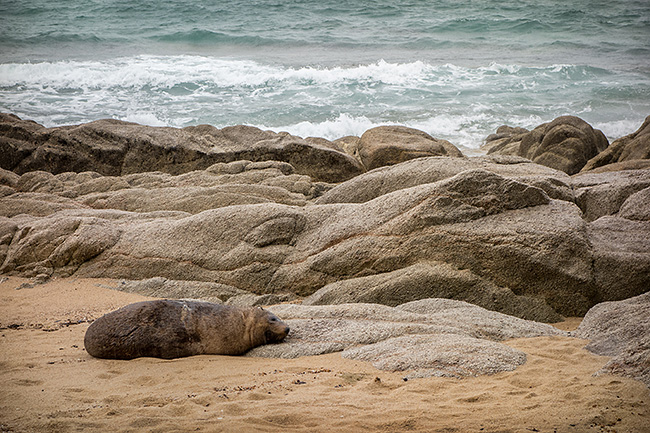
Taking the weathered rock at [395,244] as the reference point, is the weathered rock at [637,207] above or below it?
above

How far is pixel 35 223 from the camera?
27.0ft

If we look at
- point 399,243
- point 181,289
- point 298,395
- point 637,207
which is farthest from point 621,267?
point 181,289

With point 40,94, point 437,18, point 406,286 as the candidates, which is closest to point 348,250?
point 406,286

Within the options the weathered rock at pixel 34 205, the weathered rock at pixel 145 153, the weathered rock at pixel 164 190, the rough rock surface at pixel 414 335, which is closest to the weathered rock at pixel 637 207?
the rough rock surface at pixel 414 335

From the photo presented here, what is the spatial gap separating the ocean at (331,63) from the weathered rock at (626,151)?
240 inches

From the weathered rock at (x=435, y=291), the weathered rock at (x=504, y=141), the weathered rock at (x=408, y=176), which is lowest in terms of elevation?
the weathered rock at (x=504, y=141)

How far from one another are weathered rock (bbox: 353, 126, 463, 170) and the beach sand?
7.71 metres

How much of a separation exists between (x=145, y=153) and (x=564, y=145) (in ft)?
33.1

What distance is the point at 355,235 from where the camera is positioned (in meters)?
6.86

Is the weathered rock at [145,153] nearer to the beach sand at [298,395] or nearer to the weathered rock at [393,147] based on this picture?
the weathered rock at [393,147]

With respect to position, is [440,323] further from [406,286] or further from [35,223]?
[35,223]

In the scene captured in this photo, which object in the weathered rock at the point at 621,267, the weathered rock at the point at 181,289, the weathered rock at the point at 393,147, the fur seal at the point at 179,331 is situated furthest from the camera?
the weathered rock at the point at 393,147

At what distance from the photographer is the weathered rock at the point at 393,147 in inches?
485

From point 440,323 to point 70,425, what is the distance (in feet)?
10.7
